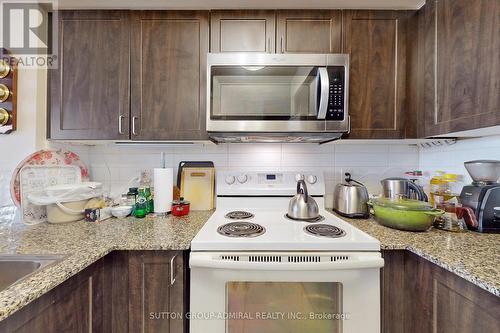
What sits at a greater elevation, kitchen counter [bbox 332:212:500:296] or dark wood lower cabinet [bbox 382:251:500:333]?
kitchen counter [bbox 332:212:500:296]

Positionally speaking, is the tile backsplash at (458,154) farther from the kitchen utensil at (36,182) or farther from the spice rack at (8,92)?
the spice rack at (8,92)

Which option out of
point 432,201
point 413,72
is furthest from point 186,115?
point 432,201

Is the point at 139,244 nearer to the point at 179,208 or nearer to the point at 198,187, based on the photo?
the point at 179,208

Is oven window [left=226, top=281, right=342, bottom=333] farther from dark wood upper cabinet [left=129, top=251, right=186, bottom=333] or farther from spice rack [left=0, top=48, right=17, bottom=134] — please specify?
spice rack [left=0, top=48, right=17, bottom=134]

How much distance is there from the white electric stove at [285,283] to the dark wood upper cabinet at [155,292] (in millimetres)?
73

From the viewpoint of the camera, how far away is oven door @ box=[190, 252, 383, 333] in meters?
0.91

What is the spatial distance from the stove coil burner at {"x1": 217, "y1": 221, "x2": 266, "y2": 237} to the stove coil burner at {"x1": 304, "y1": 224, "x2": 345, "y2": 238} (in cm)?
24

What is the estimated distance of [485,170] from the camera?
112cm

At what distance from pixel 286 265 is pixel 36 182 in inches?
57.6

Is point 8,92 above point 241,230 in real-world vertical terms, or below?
above

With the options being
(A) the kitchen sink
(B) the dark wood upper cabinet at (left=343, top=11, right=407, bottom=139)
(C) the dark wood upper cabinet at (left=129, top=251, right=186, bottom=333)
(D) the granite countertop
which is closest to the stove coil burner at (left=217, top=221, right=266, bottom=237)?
(D) the granite countertop

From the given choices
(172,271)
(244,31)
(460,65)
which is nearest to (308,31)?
(244,31)

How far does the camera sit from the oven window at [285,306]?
0.96m

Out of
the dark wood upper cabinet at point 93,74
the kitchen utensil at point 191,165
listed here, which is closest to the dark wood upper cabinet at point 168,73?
the dark wood upper cabinet at point 93,74
